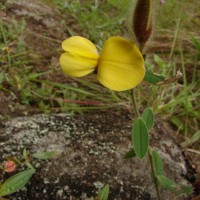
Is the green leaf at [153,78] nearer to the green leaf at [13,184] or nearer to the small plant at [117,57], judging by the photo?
the small plant at [117,57]

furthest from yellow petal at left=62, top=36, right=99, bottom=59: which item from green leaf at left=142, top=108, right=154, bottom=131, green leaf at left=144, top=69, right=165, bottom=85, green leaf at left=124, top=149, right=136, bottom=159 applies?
green leaf at left=124, top=149, right=136, bottom=159

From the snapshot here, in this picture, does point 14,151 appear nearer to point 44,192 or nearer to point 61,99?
point 44,192

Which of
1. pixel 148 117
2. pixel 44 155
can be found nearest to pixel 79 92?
pixel 44 155

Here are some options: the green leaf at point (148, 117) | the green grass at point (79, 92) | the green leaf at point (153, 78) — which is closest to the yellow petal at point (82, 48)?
the green leaf at point (153, 78)

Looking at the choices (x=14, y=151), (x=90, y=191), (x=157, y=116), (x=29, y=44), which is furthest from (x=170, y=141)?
(x=29, y=44)

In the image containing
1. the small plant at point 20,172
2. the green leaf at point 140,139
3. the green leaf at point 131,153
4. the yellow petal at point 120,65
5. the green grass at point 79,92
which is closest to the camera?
the yellow petal at point 120,65

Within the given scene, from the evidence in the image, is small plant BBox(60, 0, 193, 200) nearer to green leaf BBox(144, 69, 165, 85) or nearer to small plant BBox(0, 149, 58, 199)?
green leaf BBox(144, 69, 165, 85)
